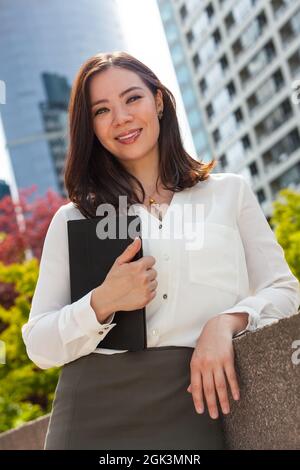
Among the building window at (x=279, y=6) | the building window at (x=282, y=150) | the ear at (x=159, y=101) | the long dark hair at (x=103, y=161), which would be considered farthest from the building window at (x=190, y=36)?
the long dark hair at (x=103, y=161)

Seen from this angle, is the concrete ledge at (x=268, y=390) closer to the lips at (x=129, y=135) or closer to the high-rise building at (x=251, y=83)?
the lips at (x=129, y=135)

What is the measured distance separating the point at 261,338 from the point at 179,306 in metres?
0.39

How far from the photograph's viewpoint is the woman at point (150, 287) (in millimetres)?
1587

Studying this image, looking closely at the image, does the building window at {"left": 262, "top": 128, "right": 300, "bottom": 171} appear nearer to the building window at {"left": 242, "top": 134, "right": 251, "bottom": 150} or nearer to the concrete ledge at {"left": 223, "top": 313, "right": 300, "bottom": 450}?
the building window at {"left": 242, "top": 134, "right": 251, "bottom": 150}

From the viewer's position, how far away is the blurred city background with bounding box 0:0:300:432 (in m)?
11.1

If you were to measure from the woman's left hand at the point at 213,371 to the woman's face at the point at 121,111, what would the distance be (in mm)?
718

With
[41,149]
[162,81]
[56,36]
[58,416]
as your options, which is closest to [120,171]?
[162,81]

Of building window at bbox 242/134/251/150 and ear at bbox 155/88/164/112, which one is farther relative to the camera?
building window at bbox 242/134/251/150

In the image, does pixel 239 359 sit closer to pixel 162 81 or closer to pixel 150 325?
pixel 150 325

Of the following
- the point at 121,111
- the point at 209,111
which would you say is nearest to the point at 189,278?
the point at 121,111

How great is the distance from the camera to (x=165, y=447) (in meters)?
1.56

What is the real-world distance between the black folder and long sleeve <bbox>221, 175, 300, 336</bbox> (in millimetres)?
288

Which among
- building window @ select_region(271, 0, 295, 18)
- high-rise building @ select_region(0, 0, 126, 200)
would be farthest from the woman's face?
high-rise building @ select_region(0, 0, 126, 200)

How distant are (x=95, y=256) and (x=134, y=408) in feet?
1.35
